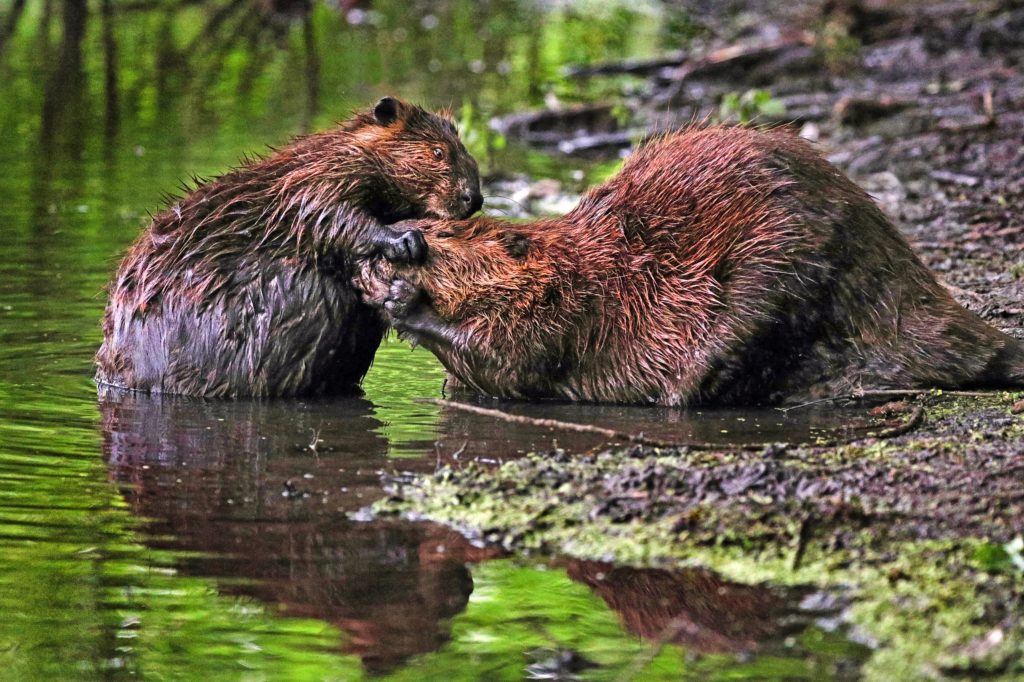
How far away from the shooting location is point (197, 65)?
576 inches

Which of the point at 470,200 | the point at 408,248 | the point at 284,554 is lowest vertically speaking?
the point at 284,554

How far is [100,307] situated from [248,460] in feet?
7.76

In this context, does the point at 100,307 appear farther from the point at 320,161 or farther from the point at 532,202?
the point at 532,202

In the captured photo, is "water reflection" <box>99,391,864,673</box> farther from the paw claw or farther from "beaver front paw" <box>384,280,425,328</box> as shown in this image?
the paw claw

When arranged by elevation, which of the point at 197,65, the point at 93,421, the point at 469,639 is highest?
the point at 197,65

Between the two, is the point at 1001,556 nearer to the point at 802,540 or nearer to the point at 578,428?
the point at 802,540

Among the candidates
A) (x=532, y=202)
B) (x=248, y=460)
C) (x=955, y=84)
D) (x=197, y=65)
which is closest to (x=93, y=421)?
(x=248, y=460)

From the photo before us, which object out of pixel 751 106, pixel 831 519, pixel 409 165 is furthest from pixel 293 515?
pixel 751 106

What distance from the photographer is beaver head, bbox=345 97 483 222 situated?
498cm

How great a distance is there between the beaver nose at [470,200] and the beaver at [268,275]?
0.32 ft

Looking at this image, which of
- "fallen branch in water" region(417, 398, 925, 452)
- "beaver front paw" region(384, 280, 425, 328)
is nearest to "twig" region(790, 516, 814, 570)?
"fallen branch in water" region(417, 398, 925, 452)

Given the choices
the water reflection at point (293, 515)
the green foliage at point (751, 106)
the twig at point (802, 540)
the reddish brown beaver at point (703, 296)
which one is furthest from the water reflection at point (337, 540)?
the green foliage at point (751, 106)

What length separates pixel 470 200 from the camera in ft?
16.8

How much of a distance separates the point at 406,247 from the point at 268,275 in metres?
0.48
